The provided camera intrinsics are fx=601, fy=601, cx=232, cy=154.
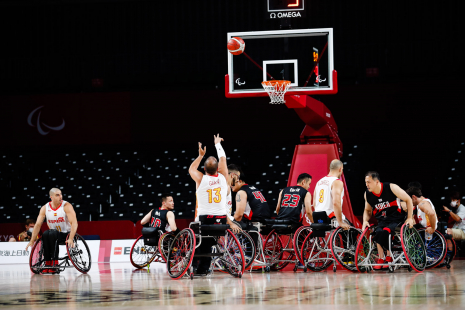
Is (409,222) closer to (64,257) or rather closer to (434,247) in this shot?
(434,247)

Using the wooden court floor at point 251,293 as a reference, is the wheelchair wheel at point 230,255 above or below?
above

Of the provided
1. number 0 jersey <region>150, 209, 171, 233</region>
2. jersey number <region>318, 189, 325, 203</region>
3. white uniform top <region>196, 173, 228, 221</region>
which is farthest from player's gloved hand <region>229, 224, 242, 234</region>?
number 0 jersey <region>150, 209, 171, 233</region>

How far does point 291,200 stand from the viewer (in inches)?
377

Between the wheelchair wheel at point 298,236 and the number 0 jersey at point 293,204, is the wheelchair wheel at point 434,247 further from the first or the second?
the number 0 jersey at point 293,204

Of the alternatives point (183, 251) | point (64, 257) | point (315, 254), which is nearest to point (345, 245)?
point (315, 254)

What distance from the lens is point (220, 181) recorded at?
8.10 metres

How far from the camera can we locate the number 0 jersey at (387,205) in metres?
8.64

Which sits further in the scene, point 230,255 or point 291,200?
point 291,200

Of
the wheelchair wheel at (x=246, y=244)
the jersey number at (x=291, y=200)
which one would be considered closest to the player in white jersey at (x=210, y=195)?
the wheelchair wheel at (x=246, y=244)

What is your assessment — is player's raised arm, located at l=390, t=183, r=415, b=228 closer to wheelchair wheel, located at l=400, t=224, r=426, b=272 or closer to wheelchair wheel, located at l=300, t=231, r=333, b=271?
wheelchair wheel, located at l=400, t=224, r=426, b=272

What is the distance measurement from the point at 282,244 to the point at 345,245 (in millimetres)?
1241

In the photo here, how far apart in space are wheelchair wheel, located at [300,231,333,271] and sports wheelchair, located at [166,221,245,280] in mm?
1367

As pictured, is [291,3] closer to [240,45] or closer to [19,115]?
[240,45]

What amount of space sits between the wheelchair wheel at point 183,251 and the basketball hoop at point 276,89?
3267 mm
